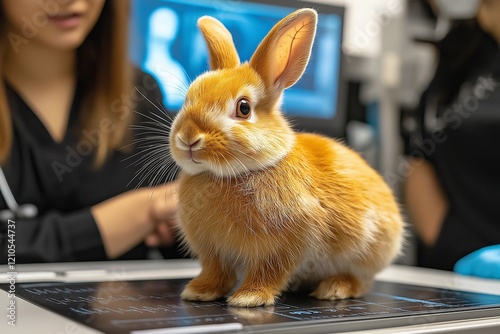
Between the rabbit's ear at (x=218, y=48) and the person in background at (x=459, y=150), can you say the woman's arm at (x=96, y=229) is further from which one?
the person in background at (x=459, y=150)

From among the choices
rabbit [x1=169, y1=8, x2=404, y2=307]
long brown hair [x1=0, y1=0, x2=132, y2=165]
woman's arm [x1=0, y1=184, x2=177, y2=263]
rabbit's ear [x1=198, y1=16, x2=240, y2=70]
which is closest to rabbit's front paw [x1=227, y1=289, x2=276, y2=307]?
rabbit [x1=169, y1=8, x2=404, y2=307]

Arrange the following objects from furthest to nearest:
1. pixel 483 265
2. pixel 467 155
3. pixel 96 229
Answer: pixel 467 155
pixel 96 229
pixel 483 265

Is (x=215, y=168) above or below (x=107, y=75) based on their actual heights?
→ below

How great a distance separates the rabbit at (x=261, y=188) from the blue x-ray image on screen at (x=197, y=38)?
443 mm

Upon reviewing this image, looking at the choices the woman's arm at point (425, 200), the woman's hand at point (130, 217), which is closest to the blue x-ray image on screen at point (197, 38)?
the woman's hand at point (130, 217)

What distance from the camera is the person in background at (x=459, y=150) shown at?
1.40 meters

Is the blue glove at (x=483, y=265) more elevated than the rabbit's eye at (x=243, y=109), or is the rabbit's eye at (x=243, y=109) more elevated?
the rabbit's eye at (x=243, y=109)

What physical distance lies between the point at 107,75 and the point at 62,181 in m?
0.23

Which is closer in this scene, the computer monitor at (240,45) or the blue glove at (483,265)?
the blue glove at (483,265)

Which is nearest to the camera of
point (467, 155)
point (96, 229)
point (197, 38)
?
point (96, 229)

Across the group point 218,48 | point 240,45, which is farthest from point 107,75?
point 218,48

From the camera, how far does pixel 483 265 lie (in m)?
1.02

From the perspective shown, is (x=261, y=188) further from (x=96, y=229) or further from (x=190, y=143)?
(x=96, y=229)

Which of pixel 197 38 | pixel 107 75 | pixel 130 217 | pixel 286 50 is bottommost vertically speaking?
pixel 130 217
